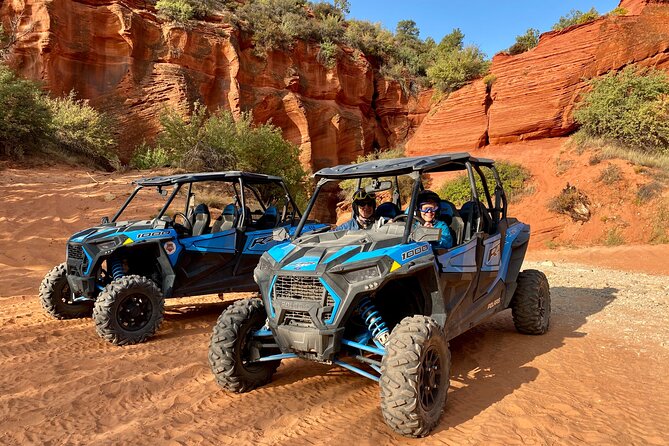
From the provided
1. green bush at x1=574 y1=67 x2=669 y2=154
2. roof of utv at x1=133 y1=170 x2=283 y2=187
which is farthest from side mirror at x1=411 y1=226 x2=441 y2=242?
green bush at x1=574 y1=67 x2=669 y2=154

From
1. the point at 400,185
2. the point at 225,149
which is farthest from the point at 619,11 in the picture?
the point at 225,149

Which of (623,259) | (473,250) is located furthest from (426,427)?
(623,259)

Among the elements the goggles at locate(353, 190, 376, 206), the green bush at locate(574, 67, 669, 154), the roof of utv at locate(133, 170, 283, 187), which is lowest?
the goggles at locate(353, 190, 376, 206)

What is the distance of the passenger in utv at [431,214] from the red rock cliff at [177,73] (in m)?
22.0

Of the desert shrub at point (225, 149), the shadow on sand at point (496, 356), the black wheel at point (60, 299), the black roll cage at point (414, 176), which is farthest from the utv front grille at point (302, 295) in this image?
the desert shrub at point (225, 149)

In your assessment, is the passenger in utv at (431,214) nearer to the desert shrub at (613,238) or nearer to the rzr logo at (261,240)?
the rzr logo at (261,240)

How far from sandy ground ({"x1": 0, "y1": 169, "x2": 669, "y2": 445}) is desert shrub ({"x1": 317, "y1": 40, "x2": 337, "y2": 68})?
28185 mm

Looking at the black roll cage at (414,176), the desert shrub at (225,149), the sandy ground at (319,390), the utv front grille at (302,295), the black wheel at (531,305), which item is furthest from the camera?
the desert shrub at (225,149)

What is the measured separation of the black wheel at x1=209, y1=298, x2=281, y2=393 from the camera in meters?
3.92

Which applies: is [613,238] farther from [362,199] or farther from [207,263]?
[207,263]

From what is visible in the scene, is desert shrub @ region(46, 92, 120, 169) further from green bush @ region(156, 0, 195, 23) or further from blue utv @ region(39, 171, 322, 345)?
blue utv @ region(39, 171, 322, 345)

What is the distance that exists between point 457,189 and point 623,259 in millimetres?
7967

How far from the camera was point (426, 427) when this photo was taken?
3242 millimetres

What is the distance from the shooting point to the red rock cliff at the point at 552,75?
2159 cm
